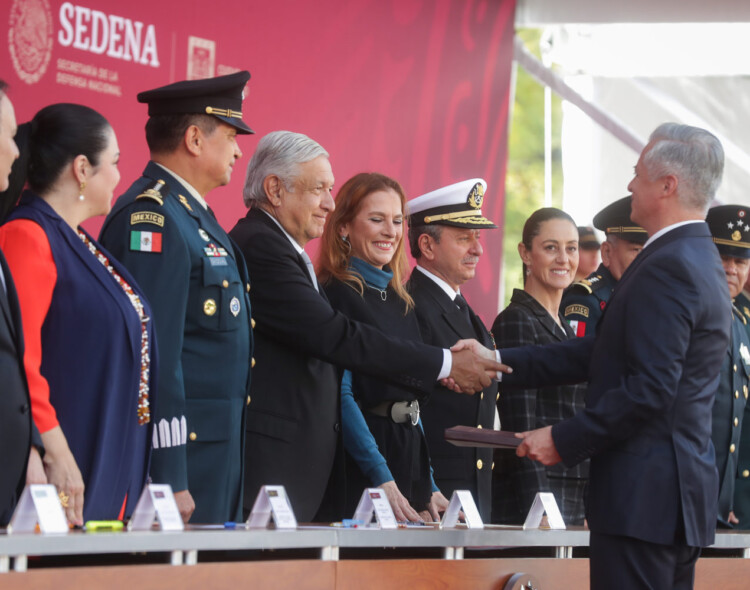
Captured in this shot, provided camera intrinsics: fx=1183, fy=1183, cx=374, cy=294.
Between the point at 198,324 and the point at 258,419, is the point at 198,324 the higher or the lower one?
the higher one

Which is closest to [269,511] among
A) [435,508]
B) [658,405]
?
[658,405]

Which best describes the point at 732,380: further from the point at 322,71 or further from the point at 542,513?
the point at 322,71

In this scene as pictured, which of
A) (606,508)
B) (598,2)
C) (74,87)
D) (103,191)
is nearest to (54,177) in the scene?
(103,191)

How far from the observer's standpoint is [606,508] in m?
2.43

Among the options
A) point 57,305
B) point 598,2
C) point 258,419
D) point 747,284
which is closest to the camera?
point 57,305

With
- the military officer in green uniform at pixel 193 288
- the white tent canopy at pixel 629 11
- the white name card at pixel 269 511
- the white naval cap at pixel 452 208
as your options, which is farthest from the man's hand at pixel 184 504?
the white tent canopy at pixel 629 11

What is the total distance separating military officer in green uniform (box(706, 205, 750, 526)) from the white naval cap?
2.46 ft

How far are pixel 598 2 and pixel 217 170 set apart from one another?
3.79m

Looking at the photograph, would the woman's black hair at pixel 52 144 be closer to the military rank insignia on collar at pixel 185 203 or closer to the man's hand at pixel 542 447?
the military rank insignia on collar at pixel 185 203

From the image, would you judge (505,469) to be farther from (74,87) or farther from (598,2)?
(598,2)

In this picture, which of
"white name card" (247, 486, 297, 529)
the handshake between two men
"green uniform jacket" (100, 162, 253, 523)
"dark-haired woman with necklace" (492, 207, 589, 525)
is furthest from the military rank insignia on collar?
"dark-haired woman with necklace" (492, 207, 589, 525)

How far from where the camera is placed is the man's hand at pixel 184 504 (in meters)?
2.42

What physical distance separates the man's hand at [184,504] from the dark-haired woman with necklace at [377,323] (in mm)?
570

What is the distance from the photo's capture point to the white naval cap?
11.5ft
